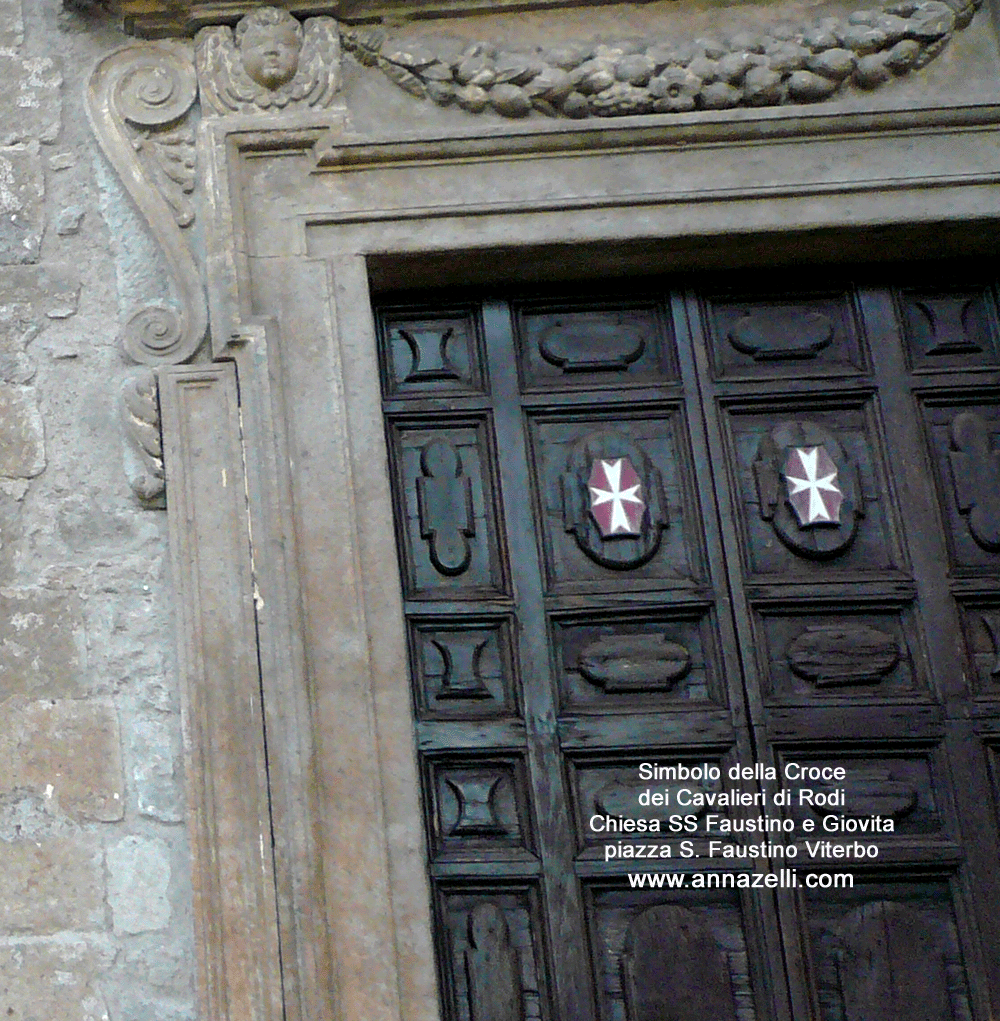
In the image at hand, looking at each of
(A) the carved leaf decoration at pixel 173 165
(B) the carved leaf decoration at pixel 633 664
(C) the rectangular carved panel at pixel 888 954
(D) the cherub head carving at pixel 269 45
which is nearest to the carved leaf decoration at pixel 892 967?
(C) the rectangular carved panel at pixel 888 954

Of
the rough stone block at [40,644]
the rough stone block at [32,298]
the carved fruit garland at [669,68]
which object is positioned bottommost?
the rough stone block at [40,644]

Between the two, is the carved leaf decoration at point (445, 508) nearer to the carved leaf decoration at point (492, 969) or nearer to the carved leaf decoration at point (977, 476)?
the carved leaf decoration at point (492, 969)

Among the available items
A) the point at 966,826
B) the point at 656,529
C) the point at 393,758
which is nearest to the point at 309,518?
the point at 393,758

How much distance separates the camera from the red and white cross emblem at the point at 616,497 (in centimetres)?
367

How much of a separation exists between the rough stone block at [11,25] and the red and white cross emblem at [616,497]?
1.70 m

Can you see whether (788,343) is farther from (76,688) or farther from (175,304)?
(76,688)

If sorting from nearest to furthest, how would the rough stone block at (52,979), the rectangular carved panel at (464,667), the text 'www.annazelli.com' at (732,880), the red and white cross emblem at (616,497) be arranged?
1. the rough stone block at (52,979)
2. the text 'www.annazelli.com' at (732,880)
3. the rectangular carved panel at (464,667)
4. the red and white cross emblem at (616,497)

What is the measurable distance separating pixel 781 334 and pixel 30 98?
6.03 feet

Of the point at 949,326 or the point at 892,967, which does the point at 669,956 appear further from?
the point at 949,326

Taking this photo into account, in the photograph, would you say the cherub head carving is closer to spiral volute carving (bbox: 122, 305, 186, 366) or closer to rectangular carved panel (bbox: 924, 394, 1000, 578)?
spiral volute carving (bbox: 122, 305, 186, 366)

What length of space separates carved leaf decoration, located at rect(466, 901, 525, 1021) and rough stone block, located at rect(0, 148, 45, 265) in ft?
5.79

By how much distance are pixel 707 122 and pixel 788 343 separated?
544mm

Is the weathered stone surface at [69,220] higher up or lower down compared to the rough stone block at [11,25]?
lower down

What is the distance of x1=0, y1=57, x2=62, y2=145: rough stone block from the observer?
150 inches
